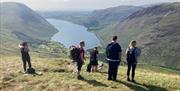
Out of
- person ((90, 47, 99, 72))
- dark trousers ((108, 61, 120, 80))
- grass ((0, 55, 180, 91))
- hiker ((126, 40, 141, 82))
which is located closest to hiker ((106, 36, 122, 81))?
dark trousers ((108, 61, 120, 80))

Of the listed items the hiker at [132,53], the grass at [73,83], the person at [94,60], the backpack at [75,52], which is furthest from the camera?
the person at [94,60]

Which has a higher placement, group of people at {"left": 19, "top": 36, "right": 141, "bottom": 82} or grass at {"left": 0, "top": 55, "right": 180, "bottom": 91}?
group of people at {"left": 19, "top": 36, "right": 141, "bottom": 82}

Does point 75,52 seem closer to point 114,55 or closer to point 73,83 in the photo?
point 73,83

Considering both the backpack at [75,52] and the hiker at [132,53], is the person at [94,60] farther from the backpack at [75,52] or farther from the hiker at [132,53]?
the hiker at [132,53]

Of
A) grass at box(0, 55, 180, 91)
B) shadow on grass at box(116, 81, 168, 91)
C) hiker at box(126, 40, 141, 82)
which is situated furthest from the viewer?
hiker at box(126, 40, 141, 82)

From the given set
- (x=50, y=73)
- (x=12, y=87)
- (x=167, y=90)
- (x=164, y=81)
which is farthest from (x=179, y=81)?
(x=12, y=87)

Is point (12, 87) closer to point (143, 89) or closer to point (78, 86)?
point (78, 86)

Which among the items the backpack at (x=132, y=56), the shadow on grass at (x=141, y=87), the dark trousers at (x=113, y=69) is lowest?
the shadow on grass at (x=141, y=87)

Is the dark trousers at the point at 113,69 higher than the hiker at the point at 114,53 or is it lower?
lower

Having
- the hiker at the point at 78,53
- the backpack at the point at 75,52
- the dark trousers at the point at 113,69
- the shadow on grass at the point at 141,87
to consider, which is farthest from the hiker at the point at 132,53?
the backpack at the point at 75,52

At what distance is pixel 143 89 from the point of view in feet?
89.1

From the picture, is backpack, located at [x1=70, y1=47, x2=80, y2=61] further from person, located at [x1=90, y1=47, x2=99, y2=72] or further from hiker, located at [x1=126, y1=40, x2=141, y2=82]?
person, located at [x1=90, y1=47, x2=99, y2=72]

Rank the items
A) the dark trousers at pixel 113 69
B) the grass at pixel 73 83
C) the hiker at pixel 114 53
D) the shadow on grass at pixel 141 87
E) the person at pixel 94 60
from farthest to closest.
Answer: the person at pixel 94 60 → the dark trousers at pixel 113 69 → the hiker at pixel 114 53 → the grass at pixel 73 83 → the shadow on grass at pixel 141 87

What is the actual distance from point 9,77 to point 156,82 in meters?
12.8
